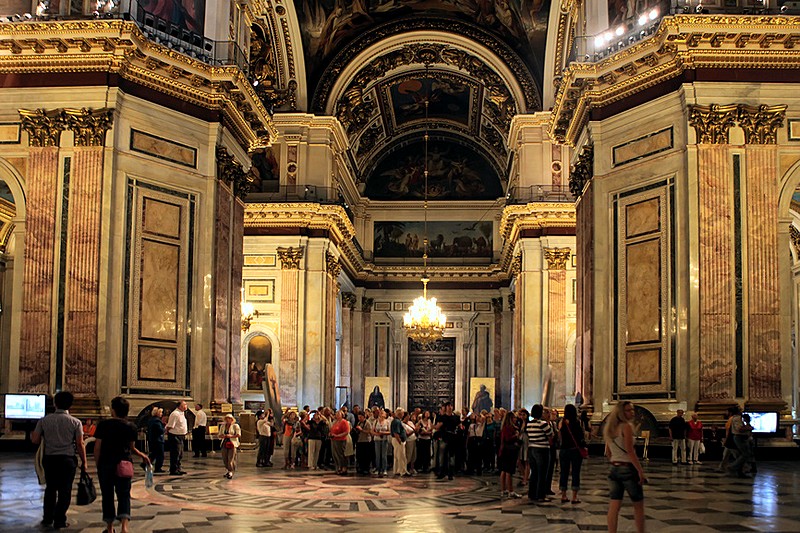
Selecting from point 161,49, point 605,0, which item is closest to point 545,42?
point 605,0

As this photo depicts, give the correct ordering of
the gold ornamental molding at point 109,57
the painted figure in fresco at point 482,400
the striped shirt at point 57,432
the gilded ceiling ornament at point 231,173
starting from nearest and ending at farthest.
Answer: the striped shirt at point 57,432 < the gold ornamental molding at point 109,57 < the gilded ceiling ornament at point 231,173 < the painted figure in fresco at point 482,400

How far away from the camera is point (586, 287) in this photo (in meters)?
22.0

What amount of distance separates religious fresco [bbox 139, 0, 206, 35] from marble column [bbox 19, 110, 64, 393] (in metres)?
3.17

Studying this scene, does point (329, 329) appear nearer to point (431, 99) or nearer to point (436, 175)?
point (431, 99)

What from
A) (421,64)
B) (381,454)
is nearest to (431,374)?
(421,64)

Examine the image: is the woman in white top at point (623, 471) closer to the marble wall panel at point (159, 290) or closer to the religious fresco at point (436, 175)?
the marble wall panel at point (159, 290)

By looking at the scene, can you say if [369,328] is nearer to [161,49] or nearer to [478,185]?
[478,185]

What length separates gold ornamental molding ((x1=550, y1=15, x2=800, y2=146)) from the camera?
18.4m

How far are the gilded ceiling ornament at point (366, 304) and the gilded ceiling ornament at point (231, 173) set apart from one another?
858 inches

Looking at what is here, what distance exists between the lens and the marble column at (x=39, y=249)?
18.5 m

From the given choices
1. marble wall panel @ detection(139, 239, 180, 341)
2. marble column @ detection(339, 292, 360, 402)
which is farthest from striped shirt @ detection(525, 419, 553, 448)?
marble column @ detection(339, 292, 360, 402)

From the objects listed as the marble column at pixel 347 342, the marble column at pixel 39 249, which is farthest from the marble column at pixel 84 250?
the marble column at pixel 347 342

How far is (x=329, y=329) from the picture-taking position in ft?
112

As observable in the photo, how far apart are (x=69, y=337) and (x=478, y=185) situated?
29810 mm
